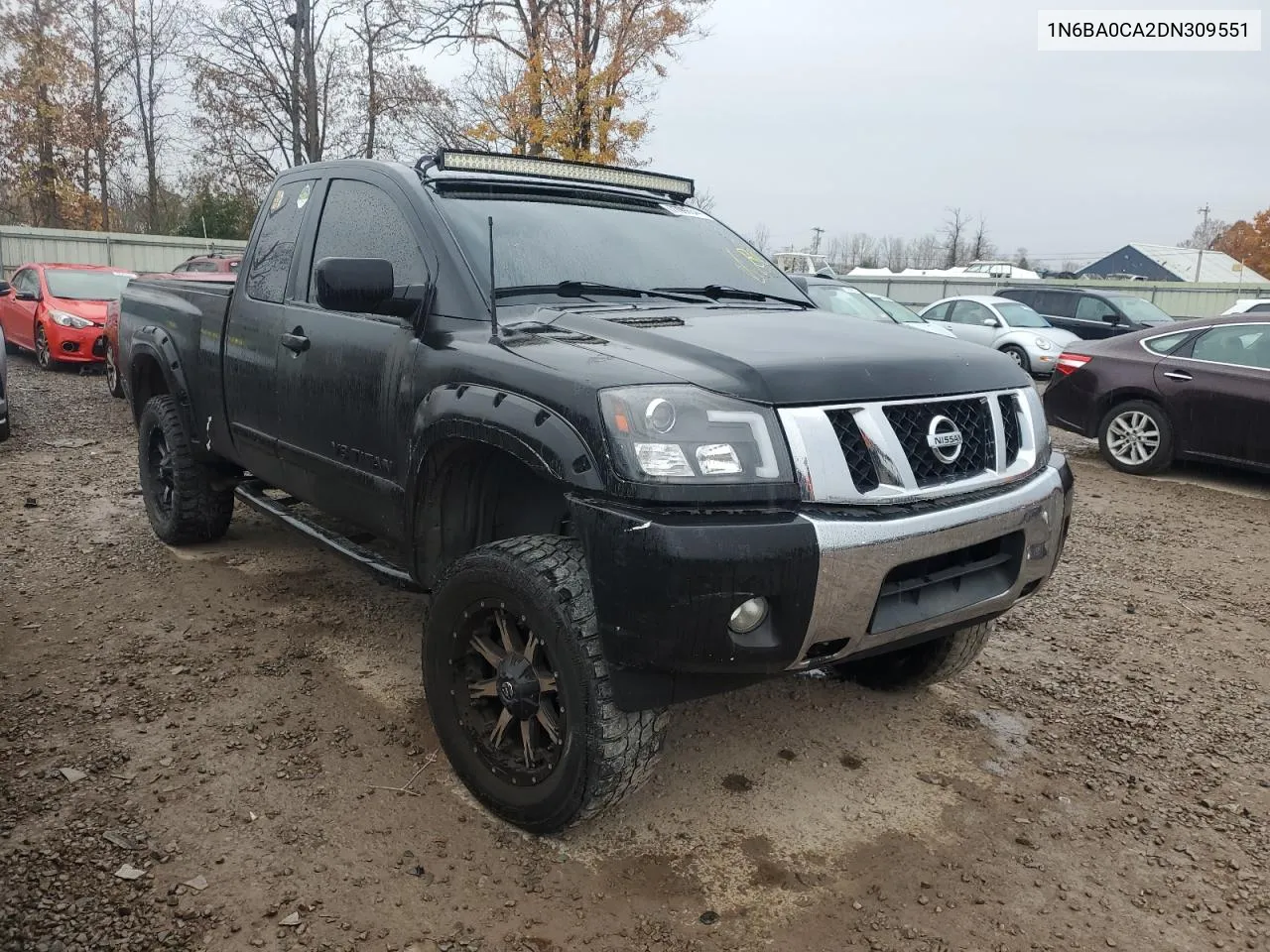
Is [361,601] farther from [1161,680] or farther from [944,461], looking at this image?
[1161,680]

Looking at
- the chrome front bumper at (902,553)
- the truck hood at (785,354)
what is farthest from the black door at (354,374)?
the chrome front bumper at (902,553)

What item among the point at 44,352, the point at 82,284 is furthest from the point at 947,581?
the point at 82,284

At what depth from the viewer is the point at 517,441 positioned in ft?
8.22

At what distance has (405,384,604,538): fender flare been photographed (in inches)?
92.1

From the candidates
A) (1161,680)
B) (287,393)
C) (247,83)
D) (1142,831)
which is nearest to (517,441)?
(287,393)

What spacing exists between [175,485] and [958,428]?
4096mm

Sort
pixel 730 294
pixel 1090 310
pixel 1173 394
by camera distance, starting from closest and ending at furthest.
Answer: pixel 730 294
pixel 1173 394
pixel 1090 310

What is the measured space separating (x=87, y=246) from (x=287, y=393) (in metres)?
24.9

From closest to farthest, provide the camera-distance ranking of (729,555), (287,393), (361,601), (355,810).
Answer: (729,555), (355,810), (287,393), (361,601)

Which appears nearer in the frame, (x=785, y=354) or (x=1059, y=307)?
(x=785, y=354)

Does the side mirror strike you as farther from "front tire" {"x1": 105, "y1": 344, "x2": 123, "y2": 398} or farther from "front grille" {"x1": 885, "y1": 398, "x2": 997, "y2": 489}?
"front tire" {"x1": 105, "y1": 344, "x2": 123, "y2": 398}

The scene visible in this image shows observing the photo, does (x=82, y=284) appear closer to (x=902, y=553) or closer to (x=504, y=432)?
(x=504, y=432)

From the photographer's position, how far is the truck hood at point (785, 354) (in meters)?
2.39

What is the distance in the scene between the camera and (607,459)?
7.45 feet
